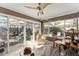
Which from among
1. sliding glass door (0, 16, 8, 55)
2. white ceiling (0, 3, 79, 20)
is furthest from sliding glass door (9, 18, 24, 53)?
white ceiling (0, 3, 79, 20)

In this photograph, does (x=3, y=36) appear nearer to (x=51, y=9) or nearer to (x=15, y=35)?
(x=15, y=35)

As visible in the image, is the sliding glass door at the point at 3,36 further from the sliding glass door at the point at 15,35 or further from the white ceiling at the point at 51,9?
the white ceiling at the point at 51,9

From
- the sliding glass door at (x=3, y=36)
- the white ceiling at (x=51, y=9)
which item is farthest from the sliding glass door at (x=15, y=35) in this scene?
the white ceiling at (x=51, y=9)

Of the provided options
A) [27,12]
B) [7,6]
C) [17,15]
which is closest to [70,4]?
[27,12]

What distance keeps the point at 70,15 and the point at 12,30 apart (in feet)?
3.10

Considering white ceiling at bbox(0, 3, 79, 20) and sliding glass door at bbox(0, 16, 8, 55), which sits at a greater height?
white ceiling at bbox(0, 3, 79, 20)

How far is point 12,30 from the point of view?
1.89 m

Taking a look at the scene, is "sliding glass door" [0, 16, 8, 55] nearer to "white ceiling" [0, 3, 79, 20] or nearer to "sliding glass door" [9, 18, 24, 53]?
"sliding glass door" [9, 18, 24, 53]

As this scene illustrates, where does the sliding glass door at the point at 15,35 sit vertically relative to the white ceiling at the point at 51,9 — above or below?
below

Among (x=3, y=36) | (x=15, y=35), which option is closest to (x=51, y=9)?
(x=15, y=35)

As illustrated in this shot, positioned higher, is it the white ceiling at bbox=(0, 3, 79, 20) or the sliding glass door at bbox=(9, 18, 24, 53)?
the white ceiling at bbox=(0, 3, 79, 20)

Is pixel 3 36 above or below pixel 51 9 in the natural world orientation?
below

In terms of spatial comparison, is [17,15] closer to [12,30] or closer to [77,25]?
[12,30]

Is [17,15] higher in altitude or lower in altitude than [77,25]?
higher
